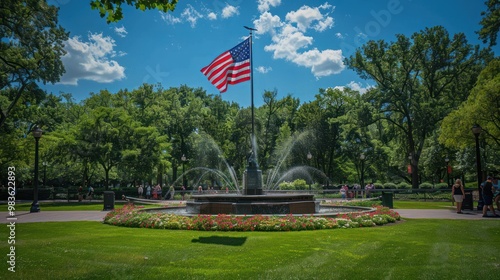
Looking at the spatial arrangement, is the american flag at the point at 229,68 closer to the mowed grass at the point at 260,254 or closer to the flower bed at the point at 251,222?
the flower bed at the point at 251,222

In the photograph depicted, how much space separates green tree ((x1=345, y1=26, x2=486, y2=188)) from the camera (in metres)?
43.9

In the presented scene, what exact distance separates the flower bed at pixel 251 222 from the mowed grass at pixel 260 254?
2.34ft

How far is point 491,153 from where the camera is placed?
3844 centimetres

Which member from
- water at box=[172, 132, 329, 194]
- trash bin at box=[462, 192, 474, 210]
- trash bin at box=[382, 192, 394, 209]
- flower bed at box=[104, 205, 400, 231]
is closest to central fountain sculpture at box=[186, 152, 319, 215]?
flower bed at box=[104, 205, 400, 231]

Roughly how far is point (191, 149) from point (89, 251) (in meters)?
48.1

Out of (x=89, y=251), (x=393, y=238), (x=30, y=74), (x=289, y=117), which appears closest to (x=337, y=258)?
(x=393, y=238)

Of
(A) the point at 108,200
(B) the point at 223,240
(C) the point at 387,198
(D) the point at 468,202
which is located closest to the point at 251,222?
(B) the point at 223,240

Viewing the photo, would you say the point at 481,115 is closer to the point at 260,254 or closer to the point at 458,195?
the point at 458,195

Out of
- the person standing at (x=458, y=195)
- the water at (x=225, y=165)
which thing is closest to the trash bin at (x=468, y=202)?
the person standing at (x=458, y=195)

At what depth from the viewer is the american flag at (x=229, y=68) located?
767 inches

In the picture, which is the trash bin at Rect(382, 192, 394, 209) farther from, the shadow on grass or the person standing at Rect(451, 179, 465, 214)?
the shadow on grass

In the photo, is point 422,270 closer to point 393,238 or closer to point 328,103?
point 393,238

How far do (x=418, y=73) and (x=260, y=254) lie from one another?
149ft

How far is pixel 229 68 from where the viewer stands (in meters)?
19.7
